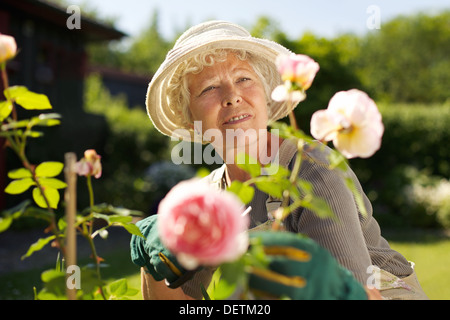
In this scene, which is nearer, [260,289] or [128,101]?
[260,289]

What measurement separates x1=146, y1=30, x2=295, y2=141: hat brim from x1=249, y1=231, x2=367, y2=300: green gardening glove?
28.7 inches

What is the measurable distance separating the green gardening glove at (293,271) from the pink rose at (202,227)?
8 centimetres

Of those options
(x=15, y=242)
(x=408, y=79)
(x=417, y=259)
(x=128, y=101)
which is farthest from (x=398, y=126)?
(x=408, y=79)

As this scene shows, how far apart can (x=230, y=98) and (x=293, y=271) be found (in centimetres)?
119

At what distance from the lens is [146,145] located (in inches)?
504

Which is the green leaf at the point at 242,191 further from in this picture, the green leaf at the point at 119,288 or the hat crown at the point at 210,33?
the hat crown at the point at 210,33

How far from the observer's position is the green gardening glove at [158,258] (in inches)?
45.1

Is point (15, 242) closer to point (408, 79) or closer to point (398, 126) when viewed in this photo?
point (398, 126)

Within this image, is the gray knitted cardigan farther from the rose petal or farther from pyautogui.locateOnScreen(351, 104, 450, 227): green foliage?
pyautogui.locateOnScreen(351, 104, 450, 227): green foliage

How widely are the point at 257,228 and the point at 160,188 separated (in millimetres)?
9141

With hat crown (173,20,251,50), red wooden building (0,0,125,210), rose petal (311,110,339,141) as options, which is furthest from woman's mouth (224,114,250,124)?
red wooden building (0,0,125,210)

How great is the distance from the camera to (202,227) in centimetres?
65

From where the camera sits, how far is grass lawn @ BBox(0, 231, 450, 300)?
523cm

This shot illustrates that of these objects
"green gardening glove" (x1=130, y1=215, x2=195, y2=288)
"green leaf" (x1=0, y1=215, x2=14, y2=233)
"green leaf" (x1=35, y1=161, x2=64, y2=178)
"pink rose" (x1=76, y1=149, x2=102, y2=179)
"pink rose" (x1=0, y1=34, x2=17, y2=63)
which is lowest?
"green leaf" (x1=0, y1=215, x2=14, y2=233)
